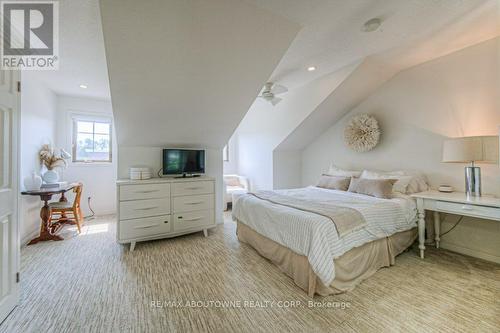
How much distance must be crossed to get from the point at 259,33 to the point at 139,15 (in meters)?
1.08

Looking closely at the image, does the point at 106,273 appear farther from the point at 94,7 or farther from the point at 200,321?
the point at 94,7

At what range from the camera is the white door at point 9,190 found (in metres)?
1.65

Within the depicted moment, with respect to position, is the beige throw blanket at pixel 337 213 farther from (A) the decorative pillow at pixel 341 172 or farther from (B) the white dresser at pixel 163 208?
(A) the decorative pillow at pixel 341 172

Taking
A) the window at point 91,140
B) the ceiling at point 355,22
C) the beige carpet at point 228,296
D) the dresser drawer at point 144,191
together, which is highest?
the ceiling at point 355,22

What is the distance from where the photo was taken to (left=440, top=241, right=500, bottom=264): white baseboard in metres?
2.55

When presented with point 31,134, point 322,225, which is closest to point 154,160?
point 31,134

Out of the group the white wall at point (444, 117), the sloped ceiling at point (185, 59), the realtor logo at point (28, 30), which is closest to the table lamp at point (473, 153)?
the white wall at point (444, 117)

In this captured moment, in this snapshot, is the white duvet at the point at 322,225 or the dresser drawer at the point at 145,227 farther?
the dresser drawer at the point at 145,227

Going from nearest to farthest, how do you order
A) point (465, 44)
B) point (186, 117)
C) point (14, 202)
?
point (14, 202), point (465, 44), point (186, 117)

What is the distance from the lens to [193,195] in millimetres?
3395

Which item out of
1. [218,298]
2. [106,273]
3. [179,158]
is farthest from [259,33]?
[106,273]

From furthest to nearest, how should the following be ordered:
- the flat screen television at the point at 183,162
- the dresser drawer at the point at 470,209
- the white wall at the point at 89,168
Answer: the white wall at the point at 89,168
the flat screen television at the point at 183,162
the dresser drawer at the point at 470,209

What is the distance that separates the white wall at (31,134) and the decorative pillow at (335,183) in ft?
15.2

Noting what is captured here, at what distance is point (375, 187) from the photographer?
9.75ft
